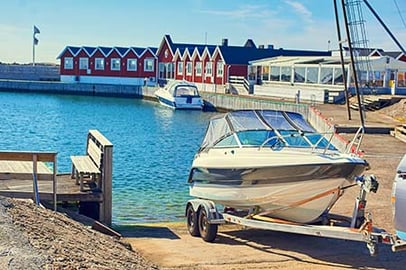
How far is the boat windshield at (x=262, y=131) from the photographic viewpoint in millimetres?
10422

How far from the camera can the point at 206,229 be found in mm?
10555

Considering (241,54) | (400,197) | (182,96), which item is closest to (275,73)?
(182,96)

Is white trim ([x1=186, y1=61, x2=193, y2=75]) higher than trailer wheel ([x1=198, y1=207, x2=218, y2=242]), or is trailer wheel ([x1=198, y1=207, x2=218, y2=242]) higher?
white trim ([x1=186, y1=61, x2=193, y2=75])

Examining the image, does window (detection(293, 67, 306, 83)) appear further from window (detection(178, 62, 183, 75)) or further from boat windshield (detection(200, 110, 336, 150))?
boat windshield (detection(200, 110, 336, 150))

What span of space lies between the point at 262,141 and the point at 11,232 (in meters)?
5.17

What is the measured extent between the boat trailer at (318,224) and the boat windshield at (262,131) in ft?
3.79

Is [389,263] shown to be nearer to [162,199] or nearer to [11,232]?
[11,232]

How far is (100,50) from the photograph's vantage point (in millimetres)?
80688

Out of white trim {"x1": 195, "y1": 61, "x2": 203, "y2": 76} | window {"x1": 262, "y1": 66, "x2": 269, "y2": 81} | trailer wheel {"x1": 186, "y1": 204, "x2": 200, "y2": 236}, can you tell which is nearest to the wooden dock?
trailer wheel {"x1": 186, "y1": 204, "x2": 200, "y2": 236}

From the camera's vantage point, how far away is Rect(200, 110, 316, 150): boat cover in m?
11.0

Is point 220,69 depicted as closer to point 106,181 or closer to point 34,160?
point 106,181

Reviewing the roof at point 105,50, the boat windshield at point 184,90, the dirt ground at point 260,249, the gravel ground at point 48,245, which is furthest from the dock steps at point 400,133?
the roof at point 105,50

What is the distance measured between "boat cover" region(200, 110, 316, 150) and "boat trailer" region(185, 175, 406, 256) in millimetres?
1277

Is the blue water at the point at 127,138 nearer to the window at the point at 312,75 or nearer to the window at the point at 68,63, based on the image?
the window at the point at 68,63
